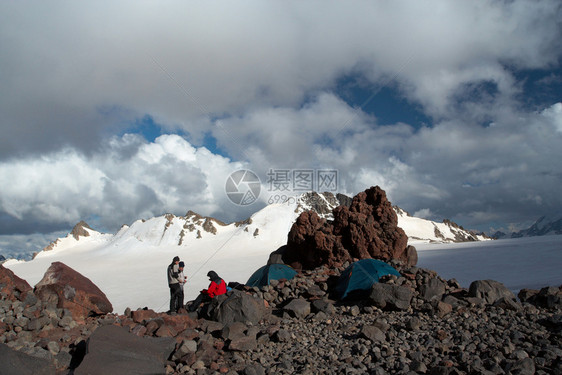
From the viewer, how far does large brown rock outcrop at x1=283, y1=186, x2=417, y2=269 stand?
2014cm

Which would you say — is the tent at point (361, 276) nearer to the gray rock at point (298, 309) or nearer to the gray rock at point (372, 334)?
the gray rock at point (298, 309)

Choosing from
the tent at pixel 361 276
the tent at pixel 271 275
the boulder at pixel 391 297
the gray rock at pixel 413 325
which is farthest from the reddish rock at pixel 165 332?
the tent at pixel 271 275

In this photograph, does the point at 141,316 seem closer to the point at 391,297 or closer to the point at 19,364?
the point at 19,364

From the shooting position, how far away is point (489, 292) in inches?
417

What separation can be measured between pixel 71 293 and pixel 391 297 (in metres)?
10.4

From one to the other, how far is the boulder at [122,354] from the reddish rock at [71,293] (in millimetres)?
4456

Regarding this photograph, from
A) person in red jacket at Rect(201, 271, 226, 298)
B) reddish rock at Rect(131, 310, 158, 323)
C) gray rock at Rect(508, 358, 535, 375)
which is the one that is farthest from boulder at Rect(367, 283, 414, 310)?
reddish rock at Rect(131, 310, 158, 323)

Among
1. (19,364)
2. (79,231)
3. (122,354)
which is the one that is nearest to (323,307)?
(122,354)

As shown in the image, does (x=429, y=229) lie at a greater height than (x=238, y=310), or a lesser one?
greater

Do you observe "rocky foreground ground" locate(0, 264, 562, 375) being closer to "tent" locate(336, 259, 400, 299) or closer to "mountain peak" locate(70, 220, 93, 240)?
"tent" locate(336, 259, 400, 299)

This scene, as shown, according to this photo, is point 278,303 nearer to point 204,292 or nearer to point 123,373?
point 204,292

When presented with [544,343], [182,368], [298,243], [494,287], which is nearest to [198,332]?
[182,368]

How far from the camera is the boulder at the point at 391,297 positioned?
10836mm

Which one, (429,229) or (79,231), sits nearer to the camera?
(79,231)
